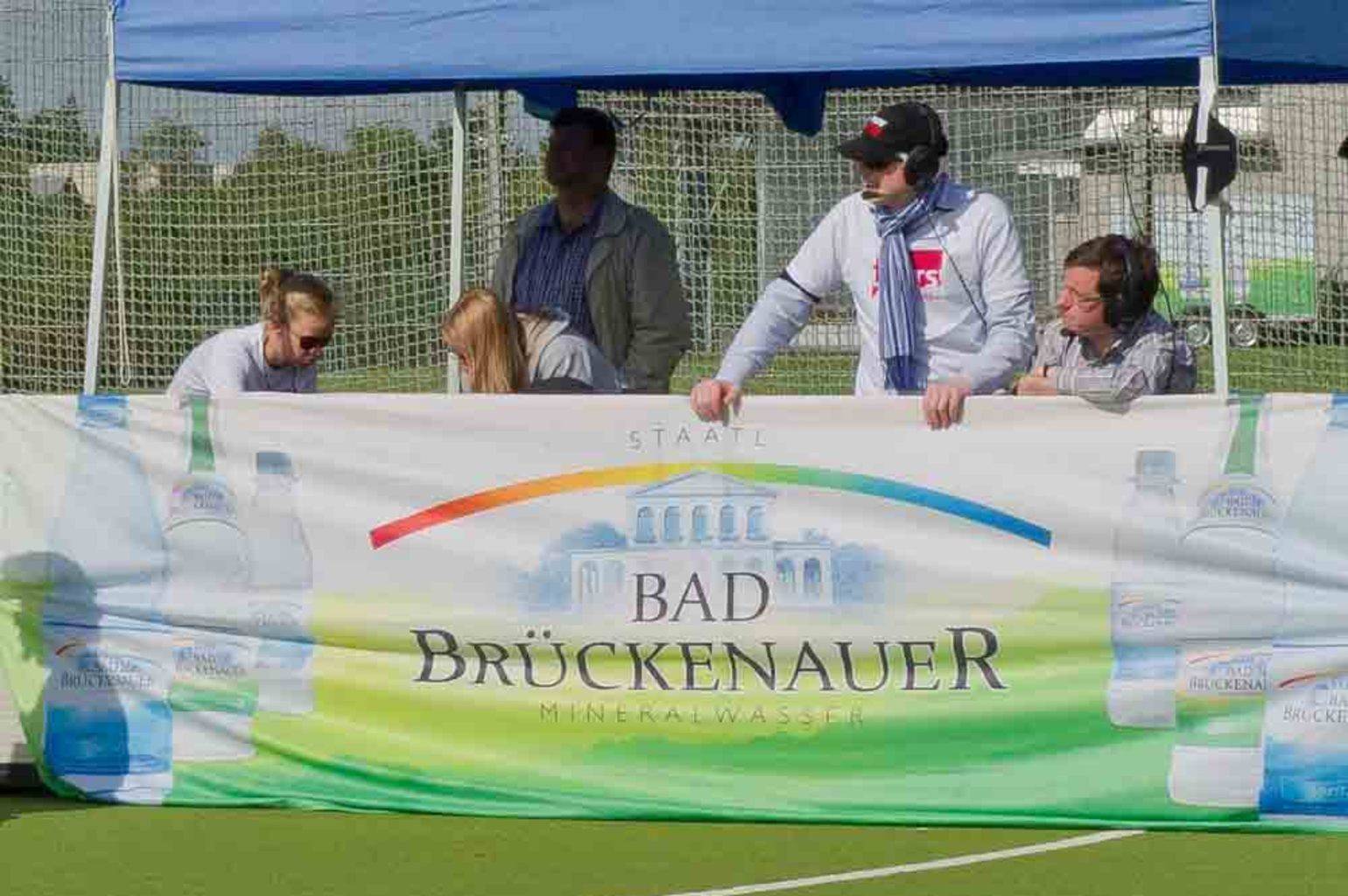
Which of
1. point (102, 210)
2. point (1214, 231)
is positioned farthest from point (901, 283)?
point (102, 210)

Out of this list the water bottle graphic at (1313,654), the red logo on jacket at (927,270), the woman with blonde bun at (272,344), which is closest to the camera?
the water bottle graphic at (1313,654)

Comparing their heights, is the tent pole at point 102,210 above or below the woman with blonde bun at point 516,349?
above

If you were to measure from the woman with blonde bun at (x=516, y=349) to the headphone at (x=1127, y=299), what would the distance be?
64.1 inches

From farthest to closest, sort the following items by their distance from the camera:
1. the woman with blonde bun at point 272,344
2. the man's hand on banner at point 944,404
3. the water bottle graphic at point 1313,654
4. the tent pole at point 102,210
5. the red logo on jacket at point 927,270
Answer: the woman with blonde bun at point 272,344
the tent pole at point 102,210
the red logo on jacket at point 927,270
the man's hand on banner at point 944,404
the water bottle graphic at point 1313,654

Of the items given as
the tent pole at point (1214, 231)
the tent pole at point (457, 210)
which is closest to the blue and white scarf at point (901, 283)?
the tent pole at point (1214, 231)

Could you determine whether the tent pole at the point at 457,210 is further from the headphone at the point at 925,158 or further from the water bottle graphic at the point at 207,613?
the headphone at the point at 925,158

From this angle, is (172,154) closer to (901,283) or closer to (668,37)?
(668,37)

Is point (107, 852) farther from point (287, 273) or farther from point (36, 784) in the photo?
point (287, 273)

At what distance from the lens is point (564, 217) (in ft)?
30.3

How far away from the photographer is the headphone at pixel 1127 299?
766 cm

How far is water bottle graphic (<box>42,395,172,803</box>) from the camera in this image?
26.0 ft

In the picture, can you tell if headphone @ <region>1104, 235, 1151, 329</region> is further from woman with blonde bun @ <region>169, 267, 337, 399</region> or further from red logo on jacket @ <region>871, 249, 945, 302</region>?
woman with blonde bun @ <region>169, 267, 337, 399</region>

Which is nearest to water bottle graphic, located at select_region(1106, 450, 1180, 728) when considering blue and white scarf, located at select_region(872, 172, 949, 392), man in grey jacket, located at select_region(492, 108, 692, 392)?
blue and white scarf, located at select_region(872, 172, 949, 392)

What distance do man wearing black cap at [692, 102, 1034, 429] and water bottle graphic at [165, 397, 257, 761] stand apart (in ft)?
4.94
